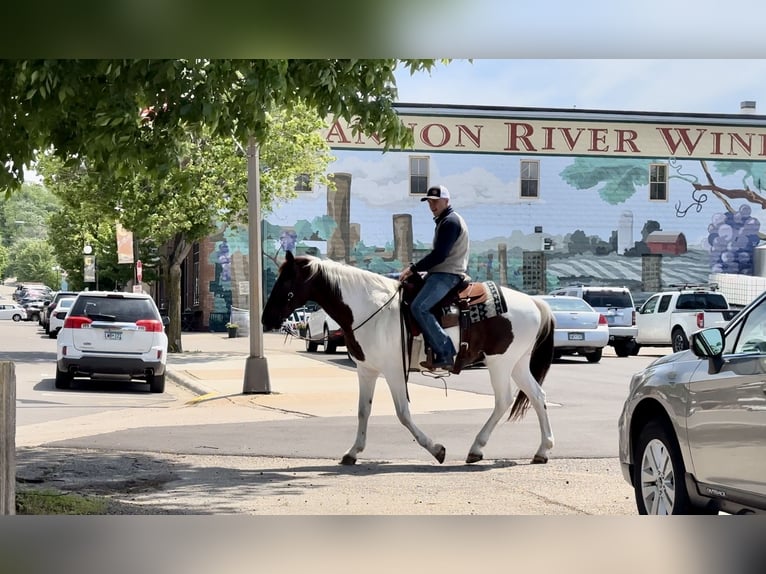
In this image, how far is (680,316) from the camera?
2900 centimetres

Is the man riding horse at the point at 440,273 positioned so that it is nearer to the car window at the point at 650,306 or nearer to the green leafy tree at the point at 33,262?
the car window at the point at 650,306

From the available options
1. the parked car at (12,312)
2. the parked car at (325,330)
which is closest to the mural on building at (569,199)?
the parked car at (325,330)

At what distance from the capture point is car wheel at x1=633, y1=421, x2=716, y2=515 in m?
7.02

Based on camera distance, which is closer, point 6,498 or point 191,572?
point 191,572

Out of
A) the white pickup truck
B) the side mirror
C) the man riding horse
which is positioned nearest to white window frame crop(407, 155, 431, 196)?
the white pickup truck

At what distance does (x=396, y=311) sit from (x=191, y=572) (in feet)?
16.4

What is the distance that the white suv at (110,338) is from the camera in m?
19.7

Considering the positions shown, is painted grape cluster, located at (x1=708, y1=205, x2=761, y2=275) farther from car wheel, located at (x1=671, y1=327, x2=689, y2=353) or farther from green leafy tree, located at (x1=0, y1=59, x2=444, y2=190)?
green leafy tree, located at (x1=0, y1=59, x2=444, y2=190)

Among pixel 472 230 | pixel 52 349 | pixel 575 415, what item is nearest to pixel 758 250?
pixel 472 230

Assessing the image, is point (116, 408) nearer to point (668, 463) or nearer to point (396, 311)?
point (396, 311)

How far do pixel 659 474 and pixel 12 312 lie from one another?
2908 inches

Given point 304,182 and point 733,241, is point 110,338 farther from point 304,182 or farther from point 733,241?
point 733,241

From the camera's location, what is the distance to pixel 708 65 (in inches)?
2064

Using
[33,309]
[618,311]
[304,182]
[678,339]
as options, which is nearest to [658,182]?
[304,182]
